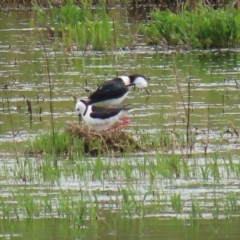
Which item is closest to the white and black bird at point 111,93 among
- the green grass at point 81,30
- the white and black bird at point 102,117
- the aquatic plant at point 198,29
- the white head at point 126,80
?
the white head at point 126,80

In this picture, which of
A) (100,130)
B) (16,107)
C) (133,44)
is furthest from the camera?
(133,44)

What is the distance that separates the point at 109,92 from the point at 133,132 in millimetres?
712

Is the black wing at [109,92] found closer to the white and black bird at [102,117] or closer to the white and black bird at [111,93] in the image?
the white and black bird at [111,93]

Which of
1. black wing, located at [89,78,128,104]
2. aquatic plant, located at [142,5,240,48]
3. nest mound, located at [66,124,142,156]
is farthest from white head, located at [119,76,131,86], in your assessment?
aquatic plant, located at [142,5,240,48]

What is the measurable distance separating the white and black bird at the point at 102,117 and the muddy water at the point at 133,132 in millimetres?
333

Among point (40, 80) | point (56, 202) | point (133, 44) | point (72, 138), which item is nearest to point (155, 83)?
point (40, 80)

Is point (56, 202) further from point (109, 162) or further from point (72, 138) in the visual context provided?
point (72, 138)

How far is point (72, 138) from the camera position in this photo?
11.4m

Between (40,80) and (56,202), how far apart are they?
6.77 meters

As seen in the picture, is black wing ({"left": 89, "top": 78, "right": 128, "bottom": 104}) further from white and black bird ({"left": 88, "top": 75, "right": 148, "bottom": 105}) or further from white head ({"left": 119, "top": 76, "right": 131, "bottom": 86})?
white head ({"left": 119, "top": 76, "right": 131, "bottom": 86})

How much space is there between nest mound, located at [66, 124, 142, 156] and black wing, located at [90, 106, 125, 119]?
0.51m

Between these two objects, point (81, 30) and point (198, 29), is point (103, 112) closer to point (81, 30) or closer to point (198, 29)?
point (198, 29)

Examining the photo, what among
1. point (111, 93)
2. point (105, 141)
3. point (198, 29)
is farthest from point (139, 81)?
point (198, 29)

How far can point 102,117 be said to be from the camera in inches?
471
